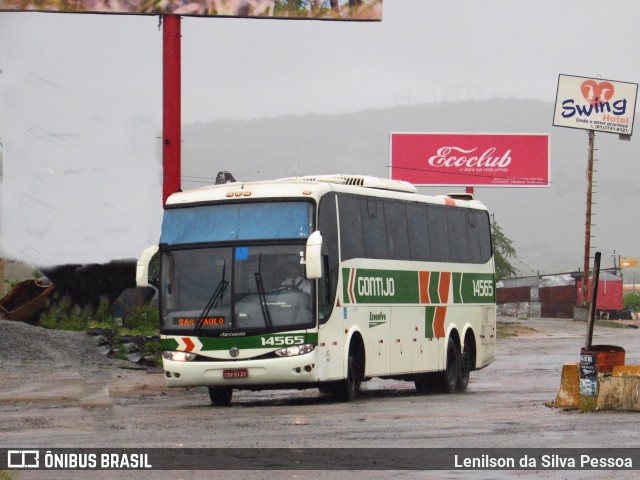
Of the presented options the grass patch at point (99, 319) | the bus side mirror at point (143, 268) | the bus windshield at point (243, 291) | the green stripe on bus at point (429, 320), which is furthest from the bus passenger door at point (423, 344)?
the grass patch at point (99, 319)

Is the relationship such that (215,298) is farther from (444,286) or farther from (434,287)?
(444,286)

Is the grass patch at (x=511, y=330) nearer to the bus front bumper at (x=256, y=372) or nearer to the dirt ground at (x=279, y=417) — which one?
the dirt ground at (x=279, y=417)

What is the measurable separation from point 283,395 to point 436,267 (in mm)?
3392

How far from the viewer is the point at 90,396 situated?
80.4 feet

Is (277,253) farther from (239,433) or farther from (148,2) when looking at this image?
(148,2)

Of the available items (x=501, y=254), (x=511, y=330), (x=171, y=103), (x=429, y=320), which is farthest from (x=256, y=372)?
(x=501, y=254)

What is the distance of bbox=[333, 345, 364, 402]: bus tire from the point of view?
74.3ft

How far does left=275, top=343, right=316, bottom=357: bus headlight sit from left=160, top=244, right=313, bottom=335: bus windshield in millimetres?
293

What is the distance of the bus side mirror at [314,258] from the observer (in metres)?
20.8

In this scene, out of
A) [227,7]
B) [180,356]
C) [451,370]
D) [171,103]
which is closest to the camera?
[180,356]

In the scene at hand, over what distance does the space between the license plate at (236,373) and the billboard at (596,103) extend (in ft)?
222

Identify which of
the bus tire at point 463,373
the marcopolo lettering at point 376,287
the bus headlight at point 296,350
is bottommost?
the bus tire at point 463,373

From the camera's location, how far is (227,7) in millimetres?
47156

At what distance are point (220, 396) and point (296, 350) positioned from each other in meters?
1.98
